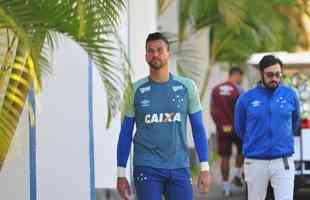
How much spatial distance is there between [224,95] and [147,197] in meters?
7.93

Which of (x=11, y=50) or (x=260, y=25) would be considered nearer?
(x=11, y=50)

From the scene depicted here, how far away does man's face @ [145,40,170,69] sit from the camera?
7379 millimetres

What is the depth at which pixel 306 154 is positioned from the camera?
502 inches

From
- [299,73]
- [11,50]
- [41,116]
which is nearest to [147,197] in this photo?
[11,50]

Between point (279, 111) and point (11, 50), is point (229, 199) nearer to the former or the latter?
point (279, 111)

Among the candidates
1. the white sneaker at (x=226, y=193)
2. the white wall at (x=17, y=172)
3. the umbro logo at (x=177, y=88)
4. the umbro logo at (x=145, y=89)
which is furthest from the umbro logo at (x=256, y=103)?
the white sneaker at (x=226, y=193)

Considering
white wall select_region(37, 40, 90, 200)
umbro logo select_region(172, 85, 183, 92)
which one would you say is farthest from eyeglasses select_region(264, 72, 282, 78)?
white wall select_region(37, 40, 90, 200)

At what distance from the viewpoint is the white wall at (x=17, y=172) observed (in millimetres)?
9031

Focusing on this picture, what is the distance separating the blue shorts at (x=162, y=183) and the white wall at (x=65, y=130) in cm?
218

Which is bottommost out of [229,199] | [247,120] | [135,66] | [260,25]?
[229,199]

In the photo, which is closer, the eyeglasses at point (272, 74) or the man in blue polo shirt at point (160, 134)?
the man in blue polo shirt at point (160, 134)

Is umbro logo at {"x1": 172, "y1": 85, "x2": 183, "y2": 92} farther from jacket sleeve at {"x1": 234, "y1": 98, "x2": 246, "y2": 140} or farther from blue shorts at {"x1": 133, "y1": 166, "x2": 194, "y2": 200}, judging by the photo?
jacket sleeve at {"x1": 234, "y1": 98, "x2": 246, "y2": 140}

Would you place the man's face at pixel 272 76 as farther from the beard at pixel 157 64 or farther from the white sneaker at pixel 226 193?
the white sneaker at pixel 226 193

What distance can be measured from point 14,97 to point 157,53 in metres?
1.58
